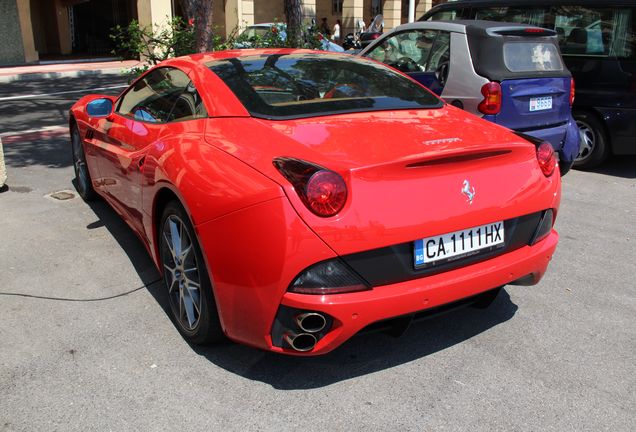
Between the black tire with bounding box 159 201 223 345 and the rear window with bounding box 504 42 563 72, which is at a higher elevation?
the rear window with bounding box 504 42 563 72

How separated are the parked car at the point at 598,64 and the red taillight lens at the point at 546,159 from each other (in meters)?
4.17

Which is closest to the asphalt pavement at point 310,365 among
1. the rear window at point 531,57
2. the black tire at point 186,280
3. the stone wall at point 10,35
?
the black tire at point 186,280

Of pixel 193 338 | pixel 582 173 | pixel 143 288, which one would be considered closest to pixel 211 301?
pixel 193 338

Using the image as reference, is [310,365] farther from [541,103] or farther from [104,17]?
[104,17]

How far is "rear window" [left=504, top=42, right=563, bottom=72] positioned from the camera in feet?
19.3

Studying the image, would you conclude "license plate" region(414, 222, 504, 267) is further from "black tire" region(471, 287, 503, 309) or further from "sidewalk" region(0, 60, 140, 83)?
"sidewalk" region(0, 60, 140, 83)

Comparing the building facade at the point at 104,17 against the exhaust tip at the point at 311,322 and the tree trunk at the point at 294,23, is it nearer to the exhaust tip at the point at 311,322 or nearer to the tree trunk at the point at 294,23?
the tree trunk at the point at 294,23

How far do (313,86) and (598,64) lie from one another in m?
4.69

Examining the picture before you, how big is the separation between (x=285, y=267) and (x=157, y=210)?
Result: 120 centimetres

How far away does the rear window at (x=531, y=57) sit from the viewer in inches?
232

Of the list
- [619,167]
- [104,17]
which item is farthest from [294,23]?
[104,17]

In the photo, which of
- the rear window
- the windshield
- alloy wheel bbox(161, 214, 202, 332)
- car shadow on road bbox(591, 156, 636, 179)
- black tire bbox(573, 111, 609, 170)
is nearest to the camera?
alloy wheel bbox(161, 214, 202, 332)

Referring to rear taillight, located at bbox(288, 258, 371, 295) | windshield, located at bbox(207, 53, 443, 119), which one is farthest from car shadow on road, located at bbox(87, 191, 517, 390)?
windshield, located at bbox(207, 53, 443, 119)

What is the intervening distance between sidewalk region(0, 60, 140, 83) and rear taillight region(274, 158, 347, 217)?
16162mm
